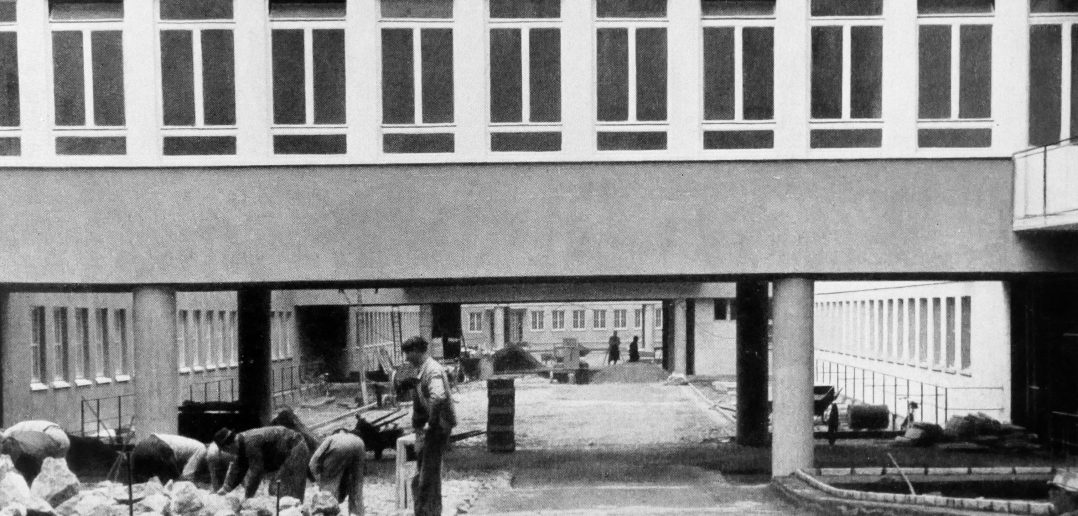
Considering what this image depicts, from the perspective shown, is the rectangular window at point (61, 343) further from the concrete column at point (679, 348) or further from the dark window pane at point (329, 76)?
the concrete column at point (679, 348)

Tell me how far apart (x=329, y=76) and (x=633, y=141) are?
4347mm

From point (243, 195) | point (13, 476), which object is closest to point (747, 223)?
point (243, 195)

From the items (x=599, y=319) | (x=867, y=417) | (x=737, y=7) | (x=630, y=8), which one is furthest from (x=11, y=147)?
(x=599, y=319)

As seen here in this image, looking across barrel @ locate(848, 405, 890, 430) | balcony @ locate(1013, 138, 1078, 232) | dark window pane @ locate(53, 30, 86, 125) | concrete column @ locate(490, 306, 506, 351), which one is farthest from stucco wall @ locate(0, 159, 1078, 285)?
concrete column @ locate(490, 306, 506, 351)

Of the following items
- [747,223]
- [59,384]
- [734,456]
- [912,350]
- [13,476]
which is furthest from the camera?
[912,350]

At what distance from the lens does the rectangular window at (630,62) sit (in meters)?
18.2

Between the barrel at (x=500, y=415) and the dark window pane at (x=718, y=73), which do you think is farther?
the barrel at (x=500, y=415)

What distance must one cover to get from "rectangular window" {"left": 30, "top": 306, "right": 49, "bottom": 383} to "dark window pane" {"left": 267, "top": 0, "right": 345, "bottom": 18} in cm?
1240

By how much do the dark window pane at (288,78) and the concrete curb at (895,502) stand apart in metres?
8.41

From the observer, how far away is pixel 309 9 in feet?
59.6

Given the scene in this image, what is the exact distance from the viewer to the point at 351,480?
13.6m

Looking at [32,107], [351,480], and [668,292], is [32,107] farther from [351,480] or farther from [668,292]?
[668,292]

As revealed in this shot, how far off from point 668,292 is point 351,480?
29.2 m

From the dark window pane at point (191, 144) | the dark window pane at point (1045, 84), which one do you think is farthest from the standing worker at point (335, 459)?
the dark window pane at point (1045, 84)
